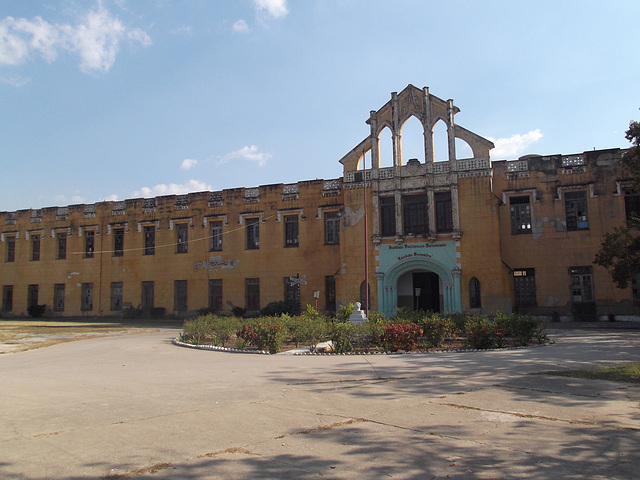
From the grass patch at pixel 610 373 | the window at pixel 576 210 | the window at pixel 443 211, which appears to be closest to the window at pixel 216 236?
the window at pixel 443 211

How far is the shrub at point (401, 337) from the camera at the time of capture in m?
14.1

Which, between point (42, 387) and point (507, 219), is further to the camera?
point (507, 219)

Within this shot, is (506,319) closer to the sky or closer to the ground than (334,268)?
closer to the ground

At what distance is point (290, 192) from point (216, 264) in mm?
6653

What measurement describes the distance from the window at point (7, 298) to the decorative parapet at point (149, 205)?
13.1m

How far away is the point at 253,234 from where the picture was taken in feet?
106

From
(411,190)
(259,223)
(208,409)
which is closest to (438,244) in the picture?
(411,190)

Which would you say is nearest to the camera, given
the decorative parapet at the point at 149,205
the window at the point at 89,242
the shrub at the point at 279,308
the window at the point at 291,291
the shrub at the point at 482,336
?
the shrub at the point at 482,336

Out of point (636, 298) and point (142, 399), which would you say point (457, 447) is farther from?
point (636, 298)

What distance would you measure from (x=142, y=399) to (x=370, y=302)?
19.8 m

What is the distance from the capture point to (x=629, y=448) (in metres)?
5.12

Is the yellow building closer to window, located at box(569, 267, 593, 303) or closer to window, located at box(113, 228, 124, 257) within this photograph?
window, located at box(569, 267, 593, 303)

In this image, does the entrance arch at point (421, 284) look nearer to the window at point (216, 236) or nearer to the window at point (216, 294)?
the window at point (216, 294)

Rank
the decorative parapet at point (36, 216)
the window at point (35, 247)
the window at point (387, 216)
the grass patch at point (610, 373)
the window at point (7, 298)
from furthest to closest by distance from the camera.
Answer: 1. the window at point (7, 298)
2. the decorative parapet at point (36, 216)
3. the window at point (35, 247)
4. the window at point (387, 216)
5. the grass patch at point (610, 373)
